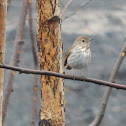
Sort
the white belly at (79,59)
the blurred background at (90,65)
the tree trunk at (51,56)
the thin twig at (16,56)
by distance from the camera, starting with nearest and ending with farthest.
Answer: the tree trunk at (51,56) → the white belly at (79,59) → the thin twig at (16,56) → the blurred background at (90,65)

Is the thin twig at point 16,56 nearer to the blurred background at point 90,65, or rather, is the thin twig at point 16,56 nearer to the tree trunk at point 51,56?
the tree trunk at point 51,56

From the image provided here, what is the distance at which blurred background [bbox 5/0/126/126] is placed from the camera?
6.32 m

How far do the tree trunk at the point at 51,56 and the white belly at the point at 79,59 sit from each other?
13.9 inches

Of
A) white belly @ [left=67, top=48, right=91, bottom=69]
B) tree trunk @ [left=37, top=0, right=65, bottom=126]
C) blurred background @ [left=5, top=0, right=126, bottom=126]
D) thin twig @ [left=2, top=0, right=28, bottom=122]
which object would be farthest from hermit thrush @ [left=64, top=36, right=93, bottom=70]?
blurred background @ [left=5, top=0, right=126, bottom=126]

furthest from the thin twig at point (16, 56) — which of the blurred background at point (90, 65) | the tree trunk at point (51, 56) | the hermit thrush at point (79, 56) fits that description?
the blurred background at point (90, 65)

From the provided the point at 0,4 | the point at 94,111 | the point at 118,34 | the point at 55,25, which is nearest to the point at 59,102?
the point at 55,25

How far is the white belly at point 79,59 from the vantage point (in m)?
3.36

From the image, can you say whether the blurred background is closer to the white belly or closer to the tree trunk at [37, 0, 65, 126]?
the white belly

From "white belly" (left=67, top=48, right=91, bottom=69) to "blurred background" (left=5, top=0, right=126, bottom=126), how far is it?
2.31 meters

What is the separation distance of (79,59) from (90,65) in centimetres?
353

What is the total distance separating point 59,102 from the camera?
3023mm

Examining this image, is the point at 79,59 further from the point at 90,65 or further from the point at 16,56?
the point at 90,65

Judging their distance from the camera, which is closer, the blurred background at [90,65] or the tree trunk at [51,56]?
the tree trunk at [51,56]

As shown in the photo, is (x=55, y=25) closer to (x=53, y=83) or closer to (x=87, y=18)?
(x=53, y=83)
